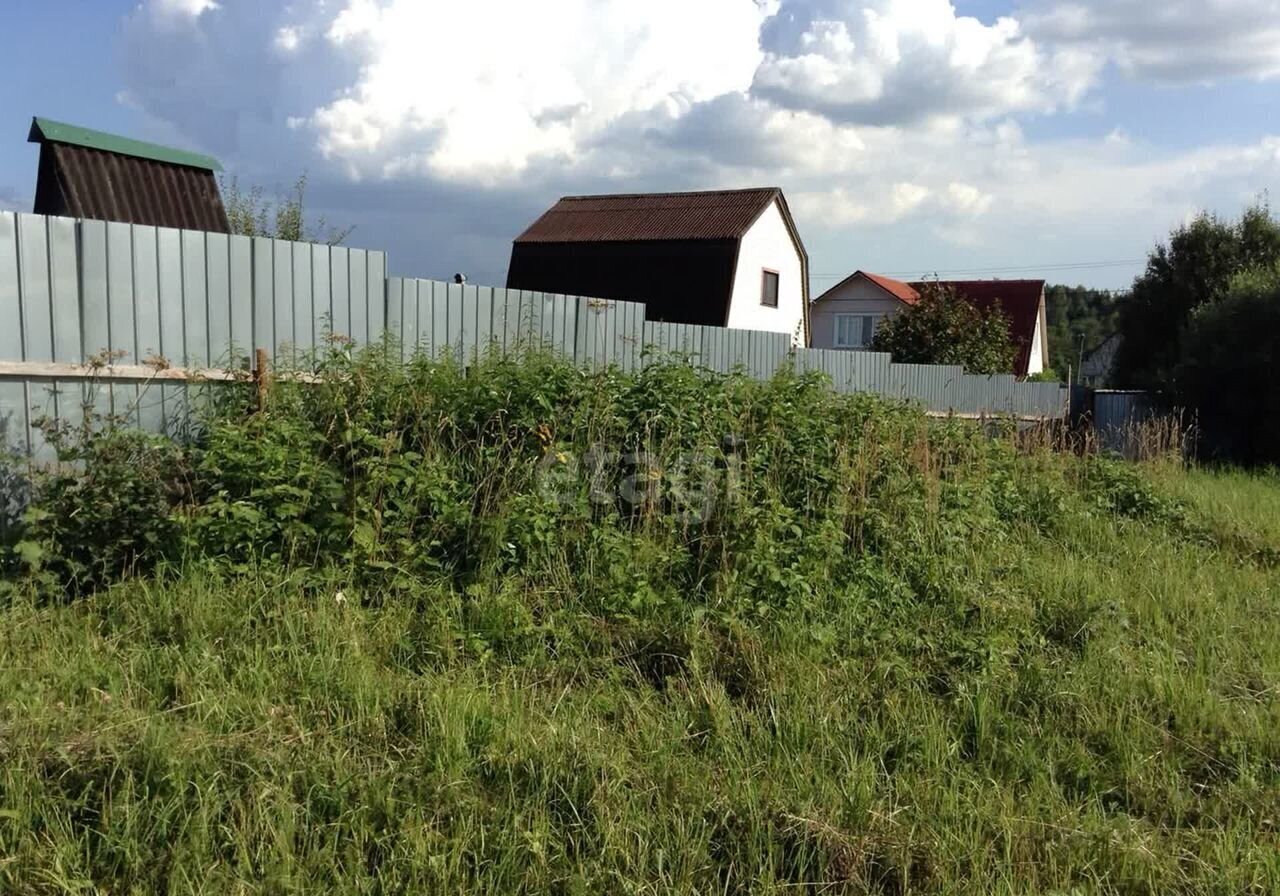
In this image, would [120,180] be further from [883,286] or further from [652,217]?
[883,286]

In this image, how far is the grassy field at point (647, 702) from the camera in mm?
2455

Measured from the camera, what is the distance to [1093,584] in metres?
5.09

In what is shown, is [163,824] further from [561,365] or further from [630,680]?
[561,365]

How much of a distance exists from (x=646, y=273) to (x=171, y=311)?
67.5 feet

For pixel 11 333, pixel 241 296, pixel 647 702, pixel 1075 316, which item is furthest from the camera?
pixel 1075 316

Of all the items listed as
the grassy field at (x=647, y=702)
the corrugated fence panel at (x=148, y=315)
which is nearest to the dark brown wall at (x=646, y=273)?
the grassy field at (x=647, y=702)

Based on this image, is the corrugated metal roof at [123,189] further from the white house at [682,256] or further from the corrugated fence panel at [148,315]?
the white house at [682,256]

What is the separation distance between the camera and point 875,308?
120 ft

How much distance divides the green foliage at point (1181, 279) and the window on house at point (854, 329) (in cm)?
1325

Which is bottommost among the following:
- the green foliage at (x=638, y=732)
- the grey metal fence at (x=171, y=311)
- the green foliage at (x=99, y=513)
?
the green foliage at (x=638, y=732)

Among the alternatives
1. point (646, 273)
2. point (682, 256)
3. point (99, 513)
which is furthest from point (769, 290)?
point (99, 513)

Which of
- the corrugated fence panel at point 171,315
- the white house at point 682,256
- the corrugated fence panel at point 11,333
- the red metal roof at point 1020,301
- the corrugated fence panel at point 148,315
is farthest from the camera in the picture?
the red metal roof at point 1020,301

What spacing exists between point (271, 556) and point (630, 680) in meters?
1.79

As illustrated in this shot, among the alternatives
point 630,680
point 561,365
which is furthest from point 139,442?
point 630,680
